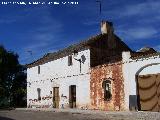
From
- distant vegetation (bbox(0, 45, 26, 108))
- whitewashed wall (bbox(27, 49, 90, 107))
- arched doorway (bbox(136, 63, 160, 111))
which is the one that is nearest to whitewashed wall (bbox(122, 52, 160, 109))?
arched doorway (bbox(136, 63, 160, 111))

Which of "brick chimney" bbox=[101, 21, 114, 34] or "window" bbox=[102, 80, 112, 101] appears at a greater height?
"brick chimney" bbox=[101, 21, 114, 34]

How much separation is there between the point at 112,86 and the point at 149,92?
3.97m

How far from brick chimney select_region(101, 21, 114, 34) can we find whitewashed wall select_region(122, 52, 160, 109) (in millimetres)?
8168

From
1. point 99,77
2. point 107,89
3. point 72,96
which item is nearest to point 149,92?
point 107,89

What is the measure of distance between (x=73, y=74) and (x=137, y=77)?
30.2 ft

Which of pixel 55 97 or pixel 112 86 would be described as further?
pixel 55 97

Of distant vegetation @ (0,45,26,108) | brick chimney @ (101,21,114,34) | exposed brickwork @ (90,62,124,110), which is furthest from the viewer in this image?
distant vegetation @ (0,45,26,108)

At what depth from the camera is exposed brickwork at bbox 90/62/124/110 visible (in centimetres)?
2777

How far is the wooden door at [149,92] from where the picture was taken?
2493 centimetres

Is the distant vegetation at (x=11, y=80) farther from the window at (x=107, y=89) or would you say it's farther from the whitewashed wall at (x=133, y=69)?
the whitewashed wall at (x=133, y=69)

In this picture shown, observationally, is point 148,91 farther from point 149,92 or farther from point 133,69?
point 133,69

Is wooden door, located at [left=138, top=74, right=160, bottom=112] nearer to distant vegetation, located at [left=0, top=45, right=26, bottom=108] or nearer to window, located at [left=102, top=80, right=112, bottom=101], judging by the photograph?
window, located at [left=102, top=80, right=112, bottom=101]

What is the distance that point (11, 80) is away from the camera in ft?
181

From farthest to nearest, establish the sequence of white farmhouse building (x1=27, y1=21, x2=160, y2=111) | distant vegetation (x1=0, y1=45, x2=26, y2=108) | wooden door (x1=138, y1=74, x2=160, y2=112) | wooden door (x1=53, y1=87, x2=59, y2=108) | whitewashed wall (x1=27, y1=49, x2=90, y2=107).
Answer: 1. distant vegetation (x1=0, y1=45, x2=26, y2=108)
2. wooden door (x1=53, y1=87, x2=59, y2=108)
3. whitewashed wall (x1=27, y1=49, x2=90, y2=107)
4. white farmhouse building (x1=27, y1=21, x2=160, y2=111)
5. wooden door (x1=138, y1=74, x2=160, y2=112)
